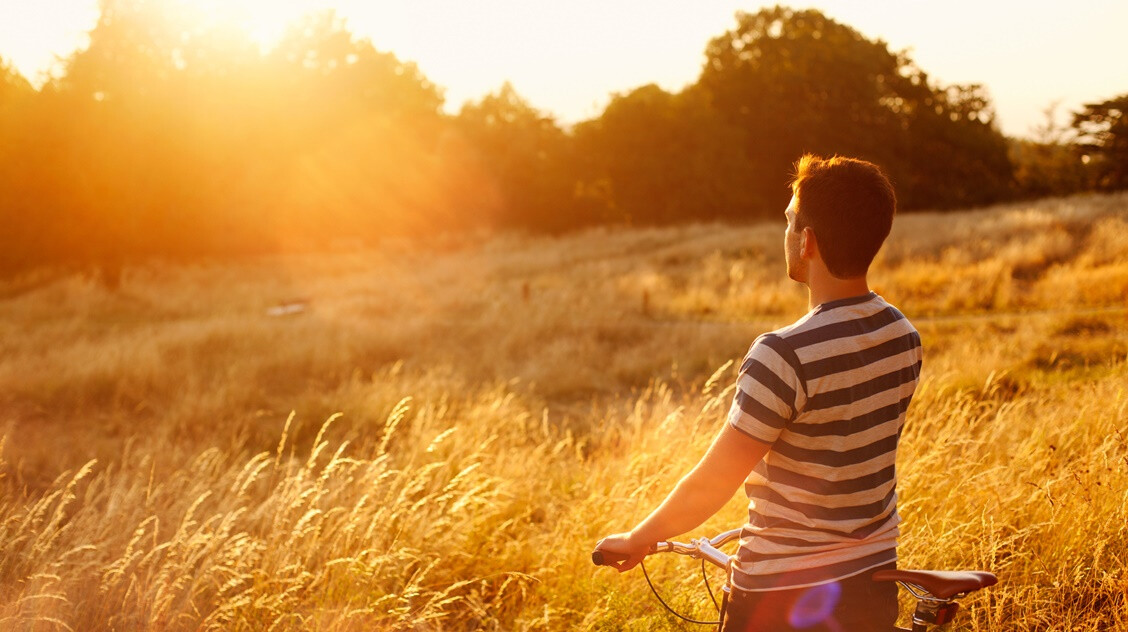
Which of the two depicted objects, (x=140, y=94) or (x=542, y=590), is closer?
(x=542, y=590)

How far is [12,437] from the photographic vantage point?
858cm

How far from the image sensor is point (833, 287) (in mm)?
2174

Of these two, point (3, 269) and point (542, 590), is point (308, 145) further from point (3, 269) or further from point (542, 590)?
point (542, 590)

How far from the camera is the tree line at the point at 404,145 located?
24344mm

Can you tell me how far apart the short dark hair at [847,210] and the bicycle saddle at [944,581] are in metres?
0.78

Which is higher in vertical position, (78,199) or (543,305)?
(78,199)

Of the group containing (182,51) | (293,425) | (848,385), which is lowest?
(293,425)

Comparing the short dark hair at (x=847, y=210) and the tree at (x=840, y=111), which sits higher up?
the tree at (x=840, y=111)

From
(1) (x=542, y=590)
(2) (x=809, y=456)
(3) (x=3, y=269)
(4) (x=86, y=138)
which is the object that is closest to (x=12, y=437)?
(1) (x=542, y=590)

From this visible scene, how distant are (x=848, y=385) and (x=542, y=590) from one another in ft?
8.81

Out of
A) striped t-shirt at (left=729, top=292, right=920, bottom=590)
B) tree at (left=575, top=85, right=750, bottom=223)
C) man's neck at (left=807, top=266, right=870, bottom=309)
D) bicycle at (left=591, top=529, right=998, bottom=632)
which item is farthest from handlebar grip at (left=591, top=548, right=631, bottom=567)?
tree at (left=575, top=85, right=750, bottom=223)

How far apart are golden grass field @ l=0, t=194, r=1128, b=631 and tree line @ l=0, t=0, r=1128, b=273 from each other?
372 centimetres

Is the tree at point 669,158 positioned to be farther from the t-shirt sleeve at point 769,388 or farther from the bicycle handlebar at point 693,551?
the t-shirt sleeve at point 769,388

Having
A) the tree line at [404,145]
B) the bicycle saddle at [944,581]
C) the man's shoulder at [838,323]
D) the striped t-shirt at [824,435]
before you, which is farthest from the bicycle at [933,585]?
the tree line at [404,145]
